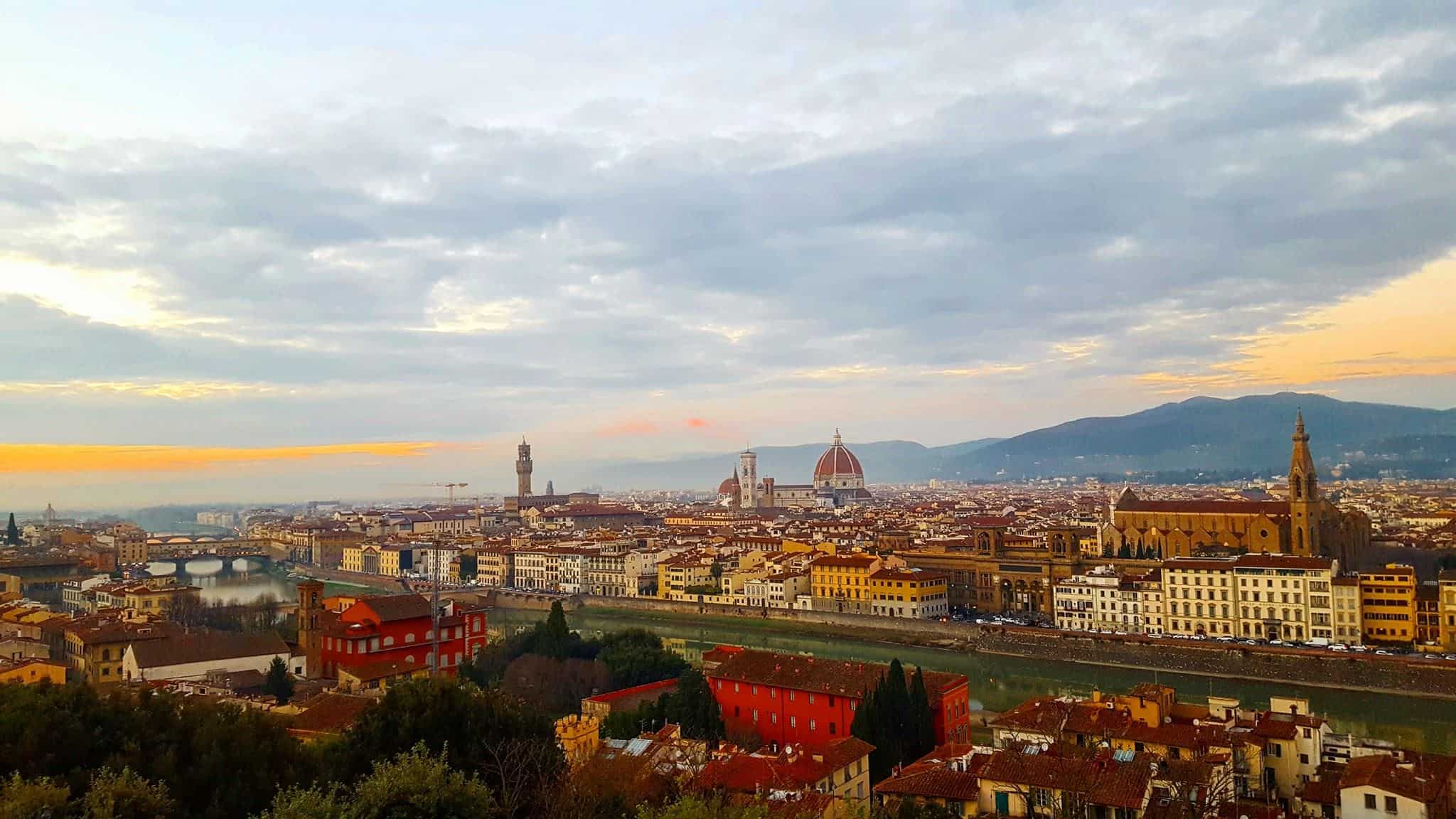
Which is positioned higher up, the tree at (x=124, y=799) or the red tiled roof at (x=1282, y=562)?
the tree at (x=124, y=799)

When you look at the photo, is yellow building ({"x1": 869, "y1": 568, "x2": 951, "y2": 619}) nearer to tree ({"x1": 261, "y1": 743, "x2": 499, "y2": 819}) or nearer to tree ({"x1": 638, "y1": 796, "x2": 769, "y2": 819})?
tree ({"x1": 638, "y1": 796, "x2": 769, "y2": 819})

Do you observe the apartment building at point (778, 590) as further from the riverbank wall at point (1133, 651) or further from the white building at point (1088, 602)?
the white building at point (1088, 602)

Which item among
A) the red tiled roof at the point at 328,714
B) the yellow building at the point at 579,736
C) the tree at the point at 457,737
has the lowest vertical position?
the yellow building at the point at 579,736

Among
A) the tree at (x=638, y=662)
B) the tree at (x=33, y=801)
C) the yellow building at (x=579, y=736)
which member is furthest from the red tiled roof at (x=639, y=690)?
the tree at (x=33, y=801)

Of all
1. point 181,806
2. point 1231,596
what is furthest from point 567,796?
point 1231,596

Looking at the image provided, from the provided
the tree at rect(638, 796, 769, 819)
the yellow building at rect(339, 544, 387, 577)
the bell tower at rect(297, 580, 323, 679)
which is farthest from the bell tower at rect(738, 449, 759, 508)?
the tree at rect(638, 796, 769, 819)

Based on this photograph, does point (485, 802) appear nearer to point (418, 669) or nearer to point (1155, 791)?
point (1155, 791)

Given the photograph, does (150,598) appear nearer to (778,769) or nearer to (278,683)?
(278,683)
